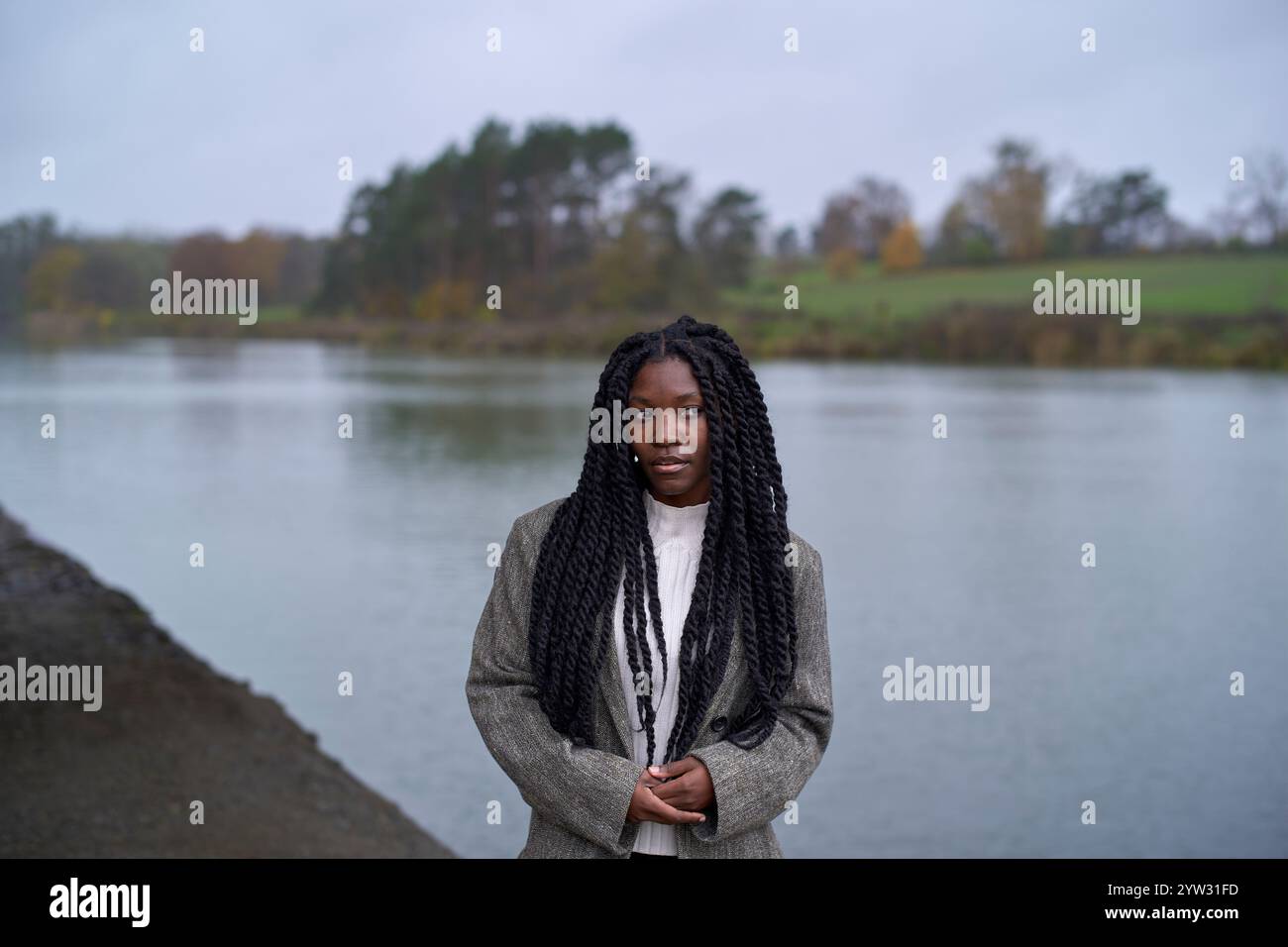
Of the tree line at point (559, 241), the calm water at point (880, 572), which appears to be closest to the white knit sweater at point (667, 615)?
the calm water at point (880, 572)

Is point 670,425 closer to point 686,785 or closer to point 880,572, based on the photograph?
point 686,785

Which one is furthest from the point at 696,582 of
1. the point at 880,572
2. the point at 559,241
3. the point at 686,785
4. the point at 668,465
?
the point at 559,241

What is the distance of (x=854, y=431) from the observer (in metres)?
27.2

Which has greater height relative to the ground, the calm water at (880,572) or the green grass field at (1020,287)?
the green grass field at (1020,287)

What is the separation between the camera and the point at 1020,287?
41125mm

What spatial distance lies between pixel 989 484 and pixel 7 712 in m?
17.5

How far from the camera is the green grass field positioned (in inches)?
1420

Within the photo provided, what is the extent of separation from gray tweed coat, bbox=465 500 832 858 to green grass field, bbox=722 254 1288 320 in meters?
31.5

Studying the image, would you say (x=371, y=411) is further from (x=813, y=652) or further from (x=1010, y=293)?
(x=813, y=652)

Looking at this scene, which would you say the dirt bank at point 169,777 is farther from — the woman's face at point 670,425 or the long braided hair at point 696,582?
the woman's face at point 670,425

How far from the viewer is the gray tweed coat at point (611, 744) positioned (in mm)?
1987

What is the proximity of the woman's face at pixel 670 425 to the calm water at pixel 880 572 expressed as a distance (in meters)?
5.62

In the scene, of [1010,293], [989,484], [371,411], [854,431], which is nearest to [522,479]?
[989,484]

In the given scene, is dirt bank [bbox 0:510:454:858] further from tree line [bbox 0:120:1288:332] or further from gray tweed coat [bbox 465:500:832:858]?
tree line [bbox 0:120:1288:332]
